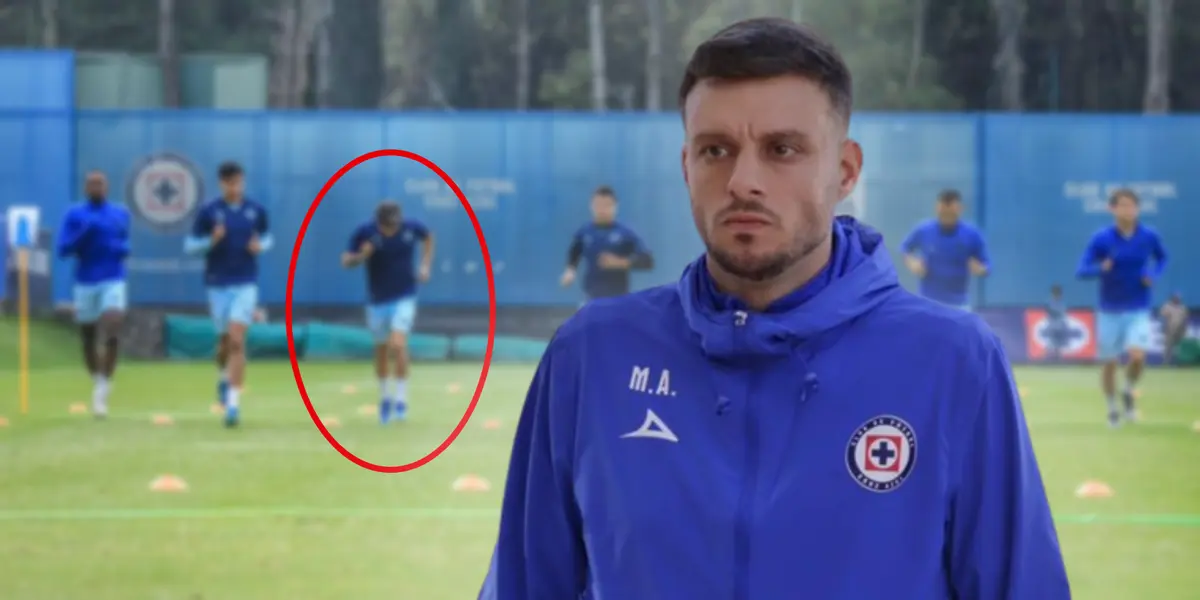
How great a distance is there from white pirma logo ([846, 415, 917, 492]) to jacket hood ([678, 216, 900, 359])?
0.10 m

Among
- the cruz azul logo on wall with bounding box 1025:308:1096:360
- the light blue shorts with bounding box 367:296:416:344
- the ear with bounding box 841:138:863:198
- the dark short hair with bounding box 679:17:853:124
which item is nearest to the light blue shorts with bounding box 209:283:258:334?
the light blue shorts with bounding box 367:296:416:344

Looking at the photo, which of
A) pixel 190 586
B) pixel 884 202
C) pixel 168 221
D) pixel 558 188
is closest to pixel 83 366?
pixel 168 221

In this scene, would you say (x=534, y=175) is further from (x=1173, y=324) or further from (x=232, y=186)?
(x=232, y=186)

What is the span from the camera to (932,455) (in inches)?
58.2

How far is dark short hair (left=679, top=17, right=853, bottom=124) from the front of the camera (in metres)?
1.52

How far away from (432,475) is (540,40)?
16.6 m

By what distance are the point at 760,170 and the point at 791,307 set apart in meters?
0.12

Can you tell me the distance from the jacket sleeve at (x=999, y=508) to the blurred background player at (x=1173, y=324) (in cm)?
1772

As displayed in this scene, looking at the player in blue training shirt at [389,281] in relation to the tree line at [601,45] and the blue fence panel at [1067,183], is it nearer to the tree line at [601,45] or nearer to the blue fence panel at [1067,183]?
the blue fence panel at [1067,183]

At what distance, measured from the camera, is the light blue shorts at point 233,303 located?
11.2 m

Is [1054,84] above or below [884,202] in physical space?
above

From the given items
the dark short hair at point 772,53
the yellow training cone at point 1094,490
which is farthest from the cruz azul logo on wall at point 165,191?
the dark short hair at point 772,53

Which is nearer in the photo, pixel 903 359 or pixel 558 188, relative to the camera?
pixel 903 359

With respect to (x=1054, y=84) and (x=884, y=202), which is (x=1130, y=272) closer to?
(x=884, y=202)
